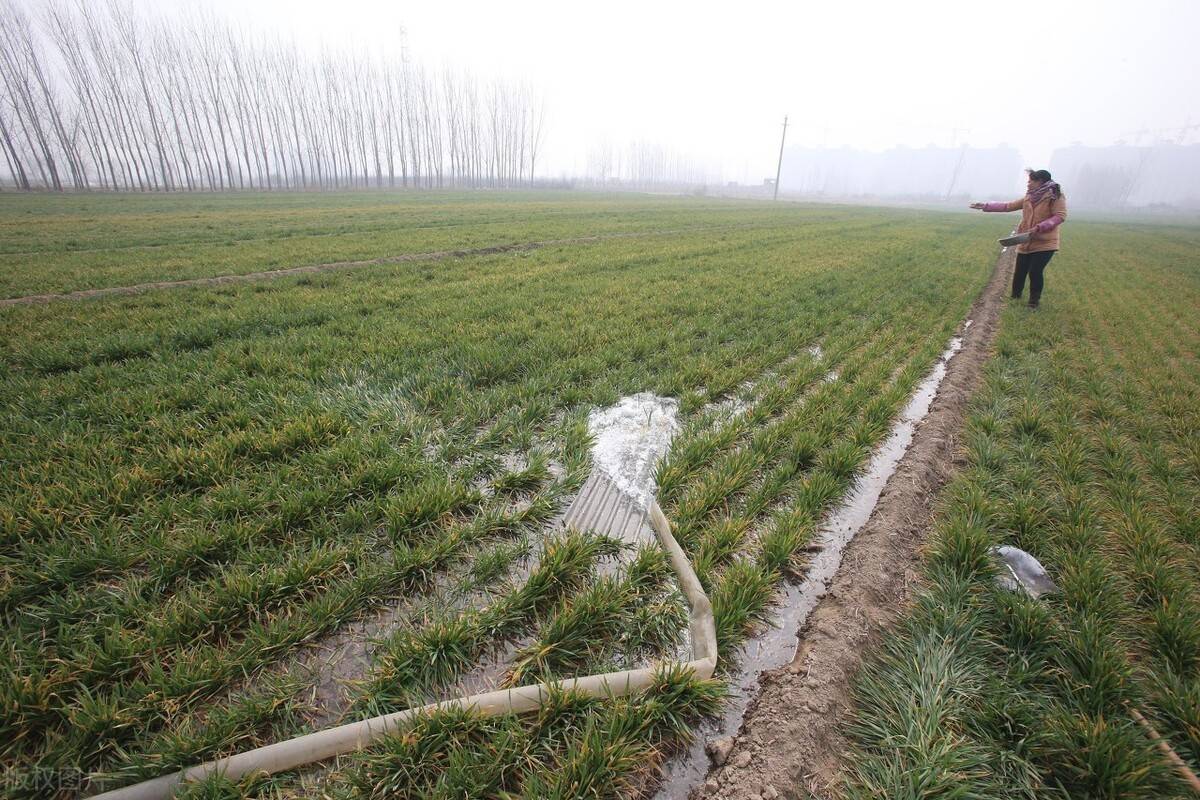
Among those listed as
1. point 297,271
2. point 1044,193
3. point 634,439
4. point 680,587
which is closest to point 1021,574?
point 680,587

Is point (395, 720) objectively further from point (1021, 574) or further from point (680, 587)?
point (1021, 574)

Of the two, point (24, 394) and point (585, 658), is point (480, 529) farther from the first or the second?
point (24, 394)

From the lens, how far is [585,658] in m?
2.16

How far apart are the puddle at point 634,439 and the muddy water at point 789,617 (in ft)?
3.62

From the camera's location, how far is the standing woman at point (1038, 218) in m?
8.02

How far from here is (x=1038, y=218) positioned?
8344 millimetres

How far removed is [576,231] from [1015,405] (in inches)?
644

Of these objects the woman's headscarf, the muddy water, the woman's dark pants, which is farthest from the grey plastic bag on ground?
the woman's dark pants

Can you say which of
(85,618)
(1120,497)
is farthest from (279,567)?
(1120,497)

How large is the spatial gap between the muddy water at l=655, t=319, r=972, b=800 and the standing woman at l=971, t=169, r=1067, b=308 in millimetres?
6925

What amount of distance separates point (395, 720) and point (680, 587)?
1473 mm

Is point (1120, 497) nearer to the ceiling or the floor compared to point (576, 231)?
nearer to the floor

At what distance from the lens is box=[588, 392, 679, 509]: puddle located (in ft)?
11.6

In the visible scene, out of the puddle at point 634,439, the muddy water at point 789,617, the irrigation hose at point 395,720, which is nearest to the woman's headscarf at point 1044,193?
the muddy water at point 789,617
